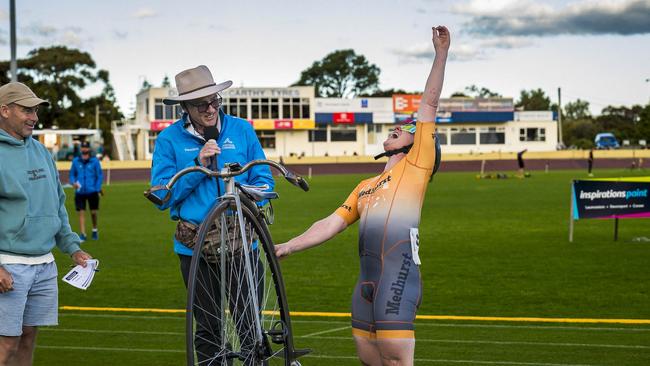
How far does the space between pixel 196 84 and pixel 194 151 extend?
1.25 ft

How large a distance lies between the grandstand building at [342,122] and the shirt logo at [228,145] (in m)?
101

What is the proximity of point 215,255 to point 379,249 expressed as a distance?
0.85 metres

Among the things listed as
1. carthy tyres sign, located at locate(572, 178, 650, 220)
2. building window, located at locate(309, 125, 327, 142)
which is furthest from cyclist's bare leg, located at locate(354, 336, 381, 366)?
building window, located at locate(309, 125, 327, 142)

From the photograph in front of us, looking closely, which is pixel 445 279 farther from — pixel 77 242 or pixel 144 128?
pixel 144 128

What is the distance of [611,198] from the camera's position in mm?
20047

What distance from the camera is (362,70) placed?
162m

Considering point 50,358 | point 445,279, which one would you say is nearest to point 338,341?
point 50,358

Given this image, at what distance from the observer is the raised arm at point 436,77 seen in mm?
5836

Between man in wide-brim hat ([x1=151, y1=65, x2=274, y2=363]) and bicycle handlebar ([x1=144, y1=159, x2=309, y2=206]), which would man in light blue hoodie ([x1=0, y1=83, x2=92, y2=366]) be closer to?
man in wide-brim hat ([x1=151, y1=65, x2=274, y2=363])

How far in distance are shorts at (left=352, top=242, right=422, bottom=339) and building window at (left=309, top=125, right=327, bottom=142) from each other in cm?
10720

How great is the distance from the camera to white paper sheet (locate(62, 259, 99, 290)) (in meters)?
6.67

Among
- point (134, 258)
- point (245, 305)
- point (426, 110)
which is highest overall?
point (426, 110)

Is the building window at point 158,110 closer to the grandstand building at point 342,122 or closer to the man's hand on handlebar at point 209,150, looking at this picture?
the grandstand building at point 342,122

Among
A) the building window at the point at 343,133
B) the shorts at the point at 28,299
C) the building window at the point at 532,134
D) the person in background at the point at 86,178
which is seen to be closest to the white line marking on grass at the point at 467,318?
the shorts at the point at 28,299
